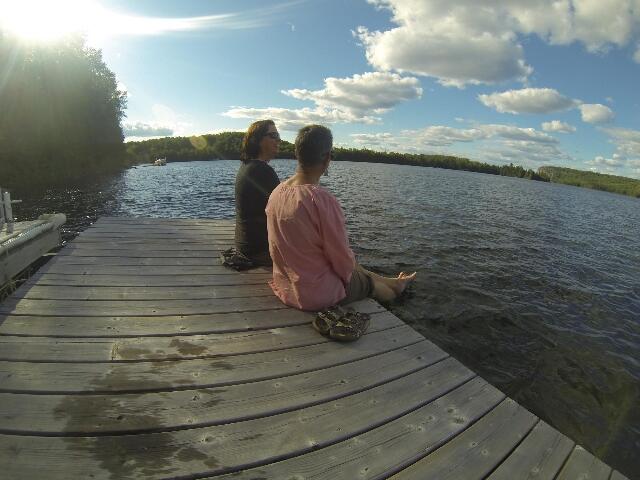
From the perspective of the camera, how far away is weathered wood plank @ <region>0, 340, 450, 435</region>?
241 centimetres

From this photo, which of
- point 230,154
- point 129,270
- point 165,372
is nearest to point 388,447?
point 165,372

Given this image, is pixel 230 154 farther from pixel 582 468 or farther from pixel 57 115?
pixel 582 468

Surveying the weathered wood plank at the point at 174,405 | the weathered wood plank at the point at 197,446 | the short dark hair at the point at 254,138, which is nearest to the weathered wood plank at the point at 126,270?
the short dark hair at the point at 254,138

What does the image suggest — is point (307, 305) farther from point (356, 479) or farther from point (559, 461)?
point (559, 461)

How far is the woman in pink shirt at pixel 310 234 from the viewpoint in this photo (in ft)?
12.8

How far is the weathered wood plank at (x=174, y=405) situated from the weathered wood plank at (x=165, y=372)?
0.27ft

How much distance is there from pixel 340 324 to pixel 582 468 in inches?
87.9

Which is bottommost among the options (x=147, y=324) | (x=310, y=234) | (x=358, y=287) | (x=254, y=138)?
(x=147, y=324)

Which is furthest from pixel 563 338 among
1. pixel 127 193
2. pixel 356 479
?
pixel 127 193

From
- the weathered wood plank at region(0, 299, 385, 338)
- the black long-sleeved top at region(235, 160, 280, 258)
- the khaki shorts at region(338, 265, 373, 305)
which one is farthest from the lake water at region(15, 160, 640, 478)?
the weathered wood plank at region(0, 299, 385, 338)

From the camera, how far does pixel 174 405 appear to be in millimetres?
2693

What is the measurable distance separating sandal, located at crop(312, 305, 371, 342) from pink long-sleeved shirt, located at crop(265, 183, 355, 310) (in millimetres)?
312

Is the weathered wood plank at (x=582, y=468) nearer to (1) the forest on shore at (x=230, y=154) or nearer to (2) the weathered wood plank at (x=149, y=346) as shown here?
(2) the weathered wood plank at (x=149, y=346)

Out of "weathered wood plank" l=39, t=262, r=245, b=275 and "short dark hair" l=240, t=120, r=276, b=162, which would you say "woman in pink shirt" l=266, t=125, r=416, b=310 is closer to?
"short dark hair" l=240, t=120, r=276, b=162
